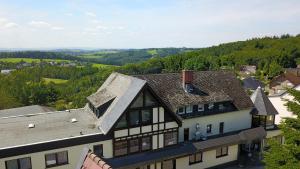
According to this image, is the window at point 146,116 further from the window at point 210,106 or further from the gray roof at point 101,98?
the window at point 210,106

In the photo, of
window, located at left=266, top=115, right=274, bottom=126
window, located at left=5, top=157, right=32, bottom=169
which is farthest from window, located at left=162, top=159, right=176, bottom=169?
window, located at left=266, top=115, right=274, bottom=126

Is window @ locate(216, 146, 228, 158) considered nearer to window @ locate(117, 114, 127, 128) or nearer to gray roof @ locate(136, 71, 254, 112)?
gray roof @ locate(136, 71, 254, 112)

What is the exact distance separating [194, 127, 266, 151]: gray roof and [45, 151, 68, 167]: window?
13402 millimetres

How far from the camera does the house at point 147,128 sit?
23578 millimetres

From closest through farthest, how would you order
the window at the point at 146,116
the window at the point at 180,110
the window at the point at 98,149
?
the window at the point at 98,149 → the window at the point at 146,116 → the window at the point at 180,110

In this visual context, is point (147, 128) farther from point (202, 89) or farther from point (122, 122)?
point (202, 89)

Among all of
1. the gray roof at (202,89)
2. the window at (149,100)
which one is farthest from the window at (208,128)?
the window at (149,100)

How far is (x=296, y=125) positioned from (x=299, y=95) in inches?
82.4

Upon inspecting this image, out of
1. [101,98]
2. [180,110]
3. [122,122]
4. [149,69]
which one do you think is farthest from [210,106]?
[149,69]

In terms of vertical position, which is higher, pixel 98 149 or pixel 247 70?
pixel 247 70

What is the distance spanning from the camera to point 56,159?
77.2ft

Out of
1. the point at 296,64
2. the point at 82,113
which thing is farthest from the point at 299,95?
the point at 296,64

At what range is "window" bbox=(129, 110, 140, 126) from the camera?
84.9ft

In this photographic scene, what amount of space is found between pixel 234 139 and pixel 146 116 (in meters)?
11.7
